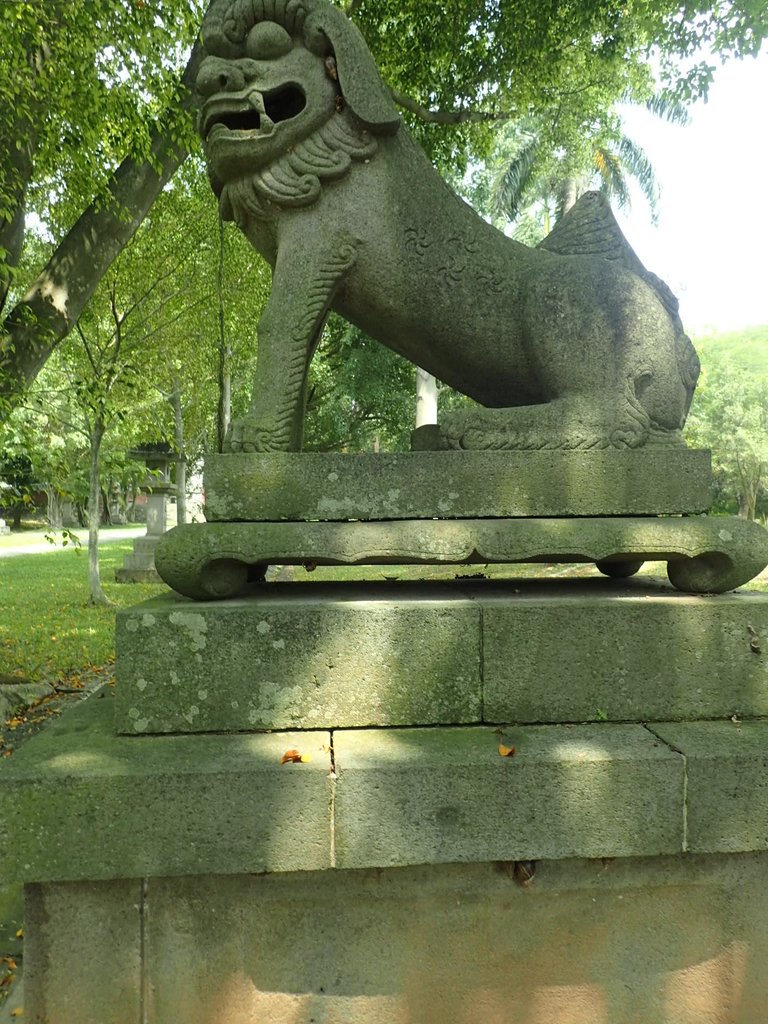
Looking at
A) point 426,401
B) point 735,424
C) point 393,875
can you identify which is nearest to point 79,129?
point 393,875

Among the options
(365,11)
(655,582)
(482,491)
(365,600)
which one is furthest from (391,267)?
(365,11)

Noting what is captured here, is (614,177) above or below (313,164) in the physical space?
above

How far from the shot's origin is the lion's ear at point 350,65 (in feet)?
8.64

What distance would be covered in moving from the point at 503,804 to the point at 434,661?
18.9 inches

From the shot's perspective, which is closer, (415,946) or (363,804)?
(363,804)

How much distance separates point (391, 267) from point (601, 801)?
79.1 inches

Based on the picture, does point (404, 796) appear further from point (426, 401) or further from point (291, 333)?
point (426, 401)

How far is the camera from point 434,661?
232 cm

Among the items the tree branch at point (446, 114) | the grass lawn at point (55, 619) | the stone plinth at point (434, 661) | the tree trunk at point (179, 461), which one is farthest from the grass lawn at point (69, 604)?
the tree branch at point (446, 114)

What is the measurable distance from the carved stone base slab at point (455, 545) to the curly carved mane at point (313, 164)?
1268mm

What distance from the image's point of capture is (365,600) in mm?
2422

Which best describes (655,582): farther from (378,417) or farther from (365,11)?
(378,417)

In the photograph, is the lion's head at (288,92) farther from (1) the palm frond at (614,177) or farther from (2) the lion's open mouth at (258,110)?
(1) the palm frond at (614,177)

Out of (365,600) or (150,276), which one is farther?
(150,276)
